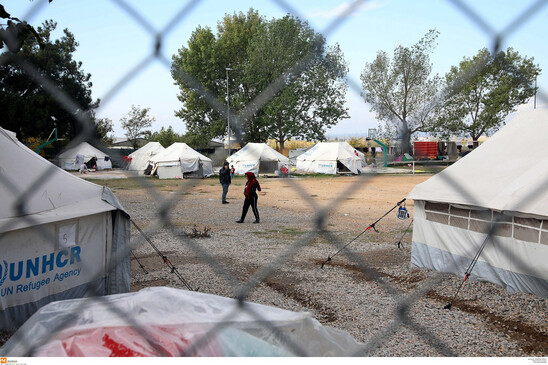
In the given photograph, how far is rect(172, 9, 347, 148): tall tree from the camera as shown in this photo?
0.96 metres

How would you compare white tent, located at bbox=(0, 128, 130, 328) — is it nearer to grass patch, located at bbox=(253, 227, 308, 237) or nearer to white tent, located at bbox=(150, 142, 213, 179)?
grass patch, located at bbox=(253, 227, 308, 237)

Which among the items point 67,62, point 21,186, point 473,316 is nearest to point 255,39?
point 67,62

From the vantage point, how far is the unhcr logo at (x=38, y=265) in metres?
3.68

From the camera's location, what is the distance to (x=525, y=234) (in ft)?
15.1

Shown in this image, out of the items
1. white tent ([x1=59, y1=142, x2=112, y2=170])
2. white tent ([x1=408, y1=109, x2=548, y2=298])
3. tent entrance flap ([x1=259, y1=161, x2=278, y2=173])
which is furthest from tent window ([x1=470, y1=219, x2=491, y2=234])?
tent entrance flap ([x1=259, y1=161, x2=278, y2=173])

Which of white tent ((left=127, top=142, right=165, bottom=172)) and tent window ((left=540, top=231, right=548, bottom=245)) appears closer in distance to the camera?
white tent ((left=127, top=142, right=165, bottom=172))

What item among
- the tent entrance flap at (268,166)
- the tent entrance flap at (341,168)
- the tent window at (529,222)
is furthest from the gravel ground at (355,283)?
the tent entrance flap at (341,168)

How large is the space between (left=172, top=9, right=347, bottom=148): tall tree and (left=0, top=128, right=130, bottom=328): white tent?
7.25 feet

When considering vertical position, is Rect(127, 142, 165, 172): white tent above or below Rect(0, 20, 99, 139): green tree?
below

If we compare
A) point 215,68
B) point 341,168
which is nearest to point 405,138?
point 215,68

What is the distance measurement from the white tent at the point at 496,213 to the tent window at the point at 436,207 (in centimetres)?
1

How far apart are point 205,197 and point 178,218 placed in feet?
13.4

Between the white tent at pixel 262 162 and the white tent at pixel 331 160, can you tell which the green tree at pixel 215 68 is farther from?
the white tent at pixel 331 160

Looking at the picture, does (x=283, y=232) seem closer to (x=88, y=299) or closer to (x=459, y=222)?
(x=459, y=222)
